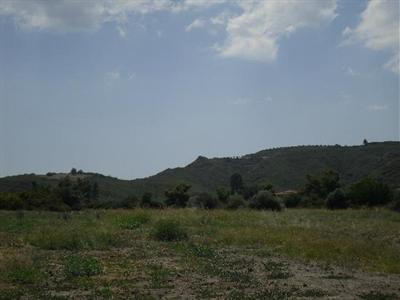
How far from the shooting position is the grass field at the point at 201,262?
1041 centimetres

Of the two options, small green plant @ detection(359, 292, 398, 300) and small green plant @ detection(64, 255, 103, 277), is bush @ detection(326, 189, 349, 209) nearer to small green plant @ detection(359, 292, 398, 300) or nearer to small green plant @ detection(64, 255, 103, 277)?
small green plant @ detection(64, 255, 103, 277)

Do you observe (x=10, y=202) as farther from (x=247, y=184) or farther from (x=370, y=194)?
(x=247, y=184)

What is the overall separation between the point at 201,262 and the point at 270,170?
3202 inches

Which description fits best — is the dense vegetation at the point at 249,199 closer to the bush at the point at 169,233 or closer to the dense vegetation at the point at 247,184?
the dense vegetation at the point at 247,184

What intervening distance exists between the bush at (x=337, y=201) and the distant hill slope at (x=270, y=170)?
2268 centimetres

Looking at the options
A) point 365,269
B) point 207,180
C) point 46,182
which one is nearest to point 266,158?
point 207,180

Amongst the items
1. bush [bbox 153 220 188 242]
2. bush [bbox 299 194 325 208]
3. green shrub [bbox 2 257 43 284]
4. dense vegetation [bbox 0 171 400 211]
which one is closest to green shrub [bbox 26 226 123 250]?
bush [bbox 153 220 188 242]

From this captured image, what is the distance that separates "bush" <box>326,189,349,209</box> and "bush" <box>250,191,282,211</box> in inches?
362

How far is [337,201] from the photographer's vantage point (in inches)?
1906

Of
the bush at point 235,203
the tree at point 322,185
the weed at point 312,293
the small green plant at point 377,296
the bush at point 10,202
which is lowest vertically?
the small green plant at point 377,296

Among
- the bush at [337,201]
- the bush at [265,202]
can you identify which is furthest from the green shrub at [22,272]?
the bush at [337,201]

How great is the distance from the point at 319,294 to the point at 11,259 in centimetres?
847

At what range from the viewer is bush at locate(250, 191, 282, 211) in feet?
136

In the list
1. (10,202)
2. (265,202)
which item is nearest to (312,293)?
(265,202)
